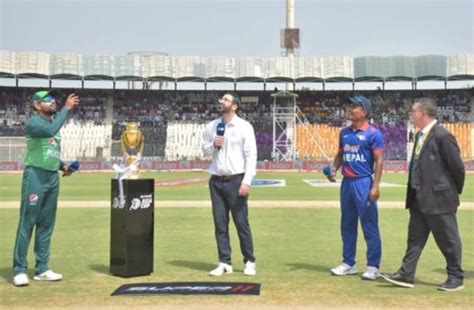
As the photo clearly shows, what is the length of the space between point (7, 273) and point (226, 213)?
9.43 feet

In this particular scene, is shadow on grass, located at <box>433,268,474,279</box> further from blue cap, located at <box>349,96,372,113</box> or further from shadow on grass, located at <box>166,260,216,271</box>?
shadow on grass, located at <box>166,260,216,271</box>

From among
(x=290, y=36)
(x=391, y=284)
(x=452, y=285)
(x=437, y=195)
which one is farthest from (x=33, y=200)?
(x=290, y=36)

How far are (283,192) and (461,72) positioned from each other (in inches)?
1400

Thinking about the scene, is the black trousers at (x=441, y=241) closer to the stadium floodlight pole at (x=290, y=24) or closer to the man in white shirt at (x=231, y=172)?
the man in white shirt at (x=231, y=172)

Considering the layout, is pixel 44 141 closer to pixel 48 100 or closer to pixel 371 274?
pixel 48 100

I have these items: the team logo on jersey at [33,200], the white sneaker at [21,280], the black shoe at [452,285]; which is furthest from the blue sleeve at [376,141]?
the white sneaker at [21,280]

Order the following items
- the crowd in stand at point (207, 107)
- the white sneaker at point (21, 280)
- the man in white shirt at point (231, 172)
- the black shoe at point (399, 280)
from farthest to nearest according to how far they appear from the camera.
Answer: the crowd in stand at point (207, 107)
the man in white shirt at point (231, 172)
the white sneaker at point (21, 280)
the black shoe at point (399, 280)

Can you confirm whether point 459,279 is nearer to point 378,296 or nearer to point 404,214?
point 378,296

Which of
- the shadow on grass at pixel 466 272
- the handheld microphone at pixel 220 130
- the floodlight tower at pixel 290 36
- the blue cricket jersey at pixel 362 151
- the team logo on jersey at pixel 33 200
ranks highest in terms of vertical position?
the floodlight tower at pixel 290 36

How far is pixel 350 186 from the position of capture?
24.0 ft

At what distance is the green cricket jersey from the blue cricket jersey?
342cm

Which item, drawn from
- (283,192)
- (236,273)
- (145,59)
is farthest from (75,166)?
(145,59)

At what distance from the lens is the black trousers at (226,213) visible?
24.1 feet

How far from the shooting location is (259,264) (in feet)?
26.2
